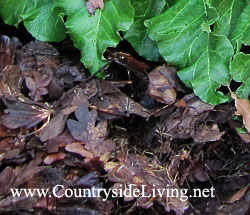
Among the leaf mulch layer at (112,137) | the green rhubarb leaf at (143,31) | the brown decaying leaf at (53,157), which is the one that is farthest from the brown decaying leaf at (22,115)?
the green rhubarb leaf at (143,31)

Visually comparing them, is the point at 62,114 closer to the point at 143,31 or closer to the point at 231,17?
the point at 143,31

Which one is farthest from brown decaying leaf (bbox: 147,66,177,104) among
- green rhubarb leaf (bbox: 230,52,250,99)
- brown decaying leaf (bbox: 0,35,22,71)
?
brown decaying leaf (bbox: 0,35,22,71)

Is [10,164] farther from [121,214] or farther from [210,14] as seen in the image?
[210,14]

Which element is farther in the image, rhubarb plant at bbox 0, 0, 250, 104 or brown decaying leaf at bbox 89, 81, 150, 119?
rhubarb plant at bbox 0, 0, 250, 104

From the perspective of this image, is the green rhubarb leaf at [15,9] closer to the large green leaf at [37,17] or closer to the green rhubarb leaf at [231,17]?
the large green leaf at [37,17]

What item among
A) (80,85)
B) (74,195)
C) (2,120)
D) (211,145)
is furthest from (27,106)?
(211,145)

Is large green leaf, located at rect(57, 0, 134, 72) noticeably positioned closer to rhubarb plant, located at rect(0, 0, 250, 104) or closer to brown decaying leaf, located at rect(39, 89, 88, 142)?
rhubarb plant, located at rect(0, 0, 250, 104)
